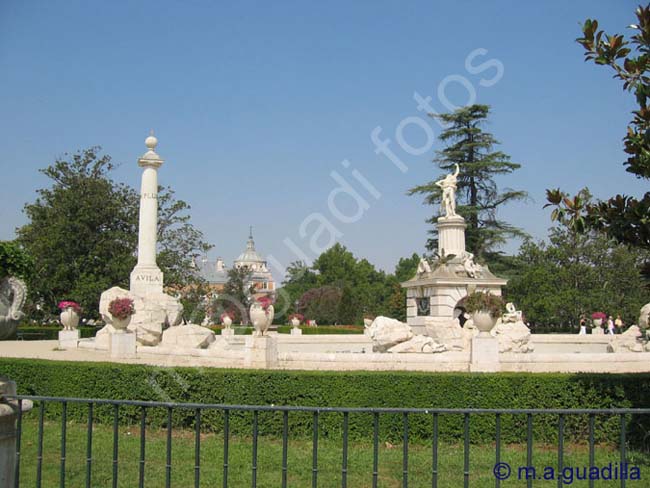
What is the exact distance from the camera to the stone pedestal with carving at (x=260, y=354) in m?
12.7

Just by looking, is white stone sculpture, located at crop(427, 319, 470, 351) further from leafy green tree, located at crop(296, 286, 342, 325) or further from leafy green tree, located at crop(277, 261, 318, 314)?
leafy green tree, located at crop(277, 261, 318, 314)

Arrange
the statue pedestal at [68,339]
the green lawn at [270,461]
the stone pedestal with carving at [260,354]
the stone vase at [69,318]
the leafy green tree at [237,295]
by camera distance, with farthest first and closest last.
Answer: the leafy green tree at [237,295]
the stone vase at [69,318]
the statue pedestal at [68,339]
the stone pedestal with carving at [260,354]
the green lawn at [270,461]

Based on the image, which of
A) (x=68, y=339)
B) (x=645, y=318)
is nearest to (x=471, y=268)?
(x=645, y=318)

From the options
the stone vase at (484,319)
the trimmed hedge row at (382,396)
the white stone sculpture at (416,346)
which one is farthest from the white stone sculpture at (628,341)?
the trimmed hedge row at (382,396)

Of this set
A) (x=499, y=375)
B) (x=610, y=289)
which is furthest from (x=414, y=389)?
(x=610, y=289)

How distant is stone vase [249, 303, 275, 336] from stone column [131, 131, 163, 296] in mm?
12620

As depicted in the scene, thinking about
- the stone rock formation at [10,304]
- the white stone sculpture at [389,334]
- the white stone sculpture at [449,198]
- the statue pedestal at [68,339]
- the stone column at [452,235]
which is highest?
the white stone sculpture at [449,198]

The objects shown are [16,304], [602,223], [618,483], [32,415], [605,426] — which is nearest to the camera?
[16,304]

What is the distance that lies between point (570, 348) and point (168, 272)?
21.5 m

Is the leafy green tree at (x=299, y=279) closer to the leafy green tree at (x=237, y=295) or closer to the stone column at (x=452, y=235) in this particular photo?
the leafy green tree at (x=237, y=295)

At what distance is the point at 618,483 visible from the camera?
6.66 meters

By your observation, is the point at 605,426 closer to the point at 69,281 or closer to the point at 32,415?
the point at 32,415

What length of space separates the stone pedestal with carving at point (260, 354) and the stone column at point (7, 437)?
7.86 m

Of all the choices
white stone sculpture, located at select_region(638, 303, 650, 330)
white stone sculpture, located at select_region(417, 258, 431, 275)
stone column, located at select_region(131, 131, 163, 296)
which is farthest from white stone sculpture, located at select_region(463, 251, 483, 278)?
stone column, located at select_region(131, 131, 163, 296)
